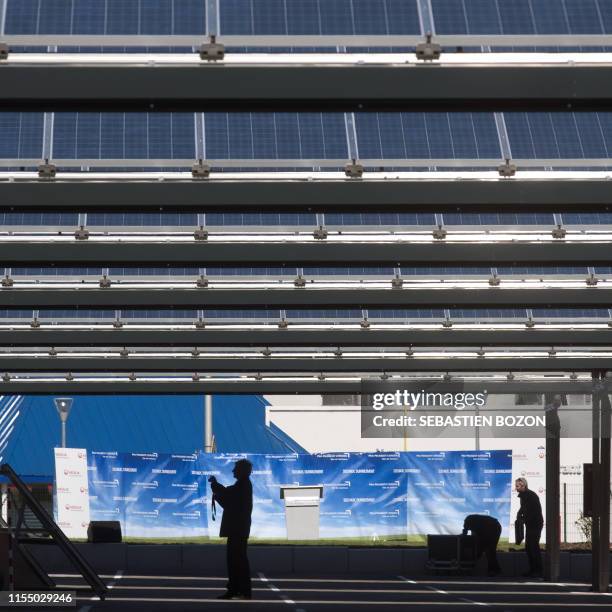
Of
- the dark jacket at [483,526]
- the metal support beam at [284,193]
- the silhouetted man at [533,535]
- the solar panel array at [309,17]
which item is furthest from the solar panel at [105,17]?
the dark jacket at [483,526]

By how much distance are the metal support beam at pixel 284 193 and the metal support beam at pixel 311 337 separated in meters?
8.23

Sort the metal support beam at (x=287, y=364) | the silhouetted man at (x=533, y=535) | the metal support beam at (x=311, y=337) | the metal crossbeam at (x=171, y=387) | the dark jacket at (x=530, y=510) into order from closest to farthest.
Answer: the metal support beam at (x=311, y=337)
the metal support beam at (x=287, y=364)
the metal crossbeam at (x=171, y=387)
the silhouetted man at (x=533, y=535)
the dark jacket at (x=530, y=510)

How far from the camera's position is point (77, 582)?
23109mm

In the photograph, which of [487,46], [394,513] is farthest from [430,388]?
[487,46]

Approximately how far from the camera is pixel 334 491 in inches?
1184

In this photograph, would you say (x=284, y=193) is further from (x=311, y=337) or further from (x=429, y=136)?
(x=311, y=337)

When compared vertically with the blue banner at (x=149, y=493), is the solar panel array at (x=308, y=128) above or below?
above

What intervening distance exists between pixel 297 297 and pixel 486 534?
10.2 m

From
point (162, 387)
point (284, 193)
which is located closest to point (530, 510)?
point (162, 387)

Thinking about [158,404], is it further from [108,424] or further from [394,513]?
[394,513]

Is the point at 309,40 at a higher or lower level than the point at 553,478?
higher

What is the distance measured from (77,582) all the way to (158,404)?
19308 millimetres

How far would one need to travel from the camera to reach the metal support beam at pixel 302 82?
10.6m

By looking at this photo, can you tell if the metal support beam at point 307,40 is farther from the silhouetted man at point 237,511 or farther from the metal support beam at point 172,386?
the metal support beam at point 172,386
